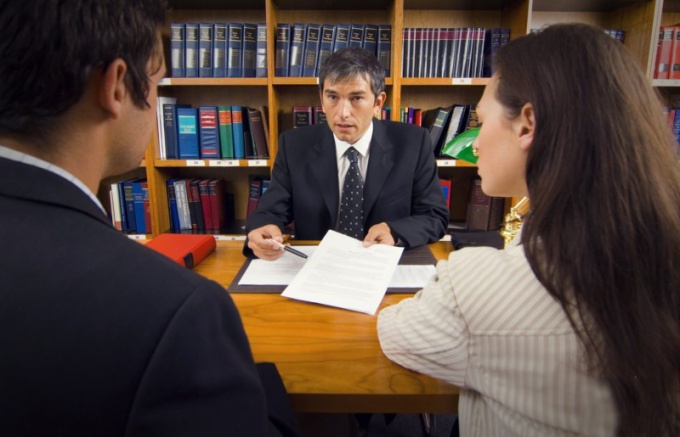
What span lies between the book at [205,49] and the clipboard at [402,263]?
1461 millimetres

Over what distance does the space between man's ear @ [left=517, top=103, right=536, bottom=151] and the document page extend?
17.8 inches

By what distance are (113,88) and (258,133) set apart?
1935 millimetres

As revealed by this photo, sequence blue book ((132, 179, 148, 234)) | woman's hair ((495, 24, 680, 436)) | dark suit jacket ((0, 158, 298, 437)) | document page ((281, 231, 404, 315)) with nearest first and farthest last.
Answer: dark suit jacket ((0, 158, 298, 437)) < woman's hair ((495, 24, 680, 436)) < document page ((281, 231, 404, 315)) < blue book ((132, 179, 148, 234))

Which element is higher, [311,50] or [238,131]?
[311,50]

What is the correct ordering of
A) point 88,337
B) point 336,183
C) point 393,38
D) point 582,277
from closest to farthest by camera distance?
point 88,337, point 582,277, point 336,183, point 393,38

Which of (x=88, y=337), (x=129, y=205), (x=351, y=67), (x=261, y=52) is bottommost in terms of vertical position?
(x=129, y=205)

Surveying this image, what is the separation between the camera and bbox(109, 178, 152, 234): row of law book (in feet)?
8.11

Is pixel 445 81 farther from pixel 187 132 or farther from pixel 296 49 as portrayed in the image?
pixel 187 132

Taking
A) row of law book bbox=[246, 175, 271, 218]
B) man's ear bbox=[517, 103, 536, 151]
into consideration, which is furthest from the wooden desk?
row of law book bbox=[246, 175, 271, 218]

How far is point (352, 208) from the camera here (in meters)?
1.66

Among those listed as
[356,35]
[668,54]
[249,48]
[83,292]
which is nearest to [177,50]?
[249,48]

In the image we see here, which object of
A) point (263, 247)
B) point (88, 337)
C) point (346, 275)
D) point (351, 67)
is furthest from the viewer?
point (351, 67)

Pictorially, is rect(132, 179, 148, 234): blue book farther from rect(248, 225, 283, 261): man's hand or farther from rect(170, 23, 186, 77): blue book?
rect(248, 225, 283, 261): man's hand

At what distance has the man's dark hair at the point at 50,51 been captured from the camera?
1.38 ft
